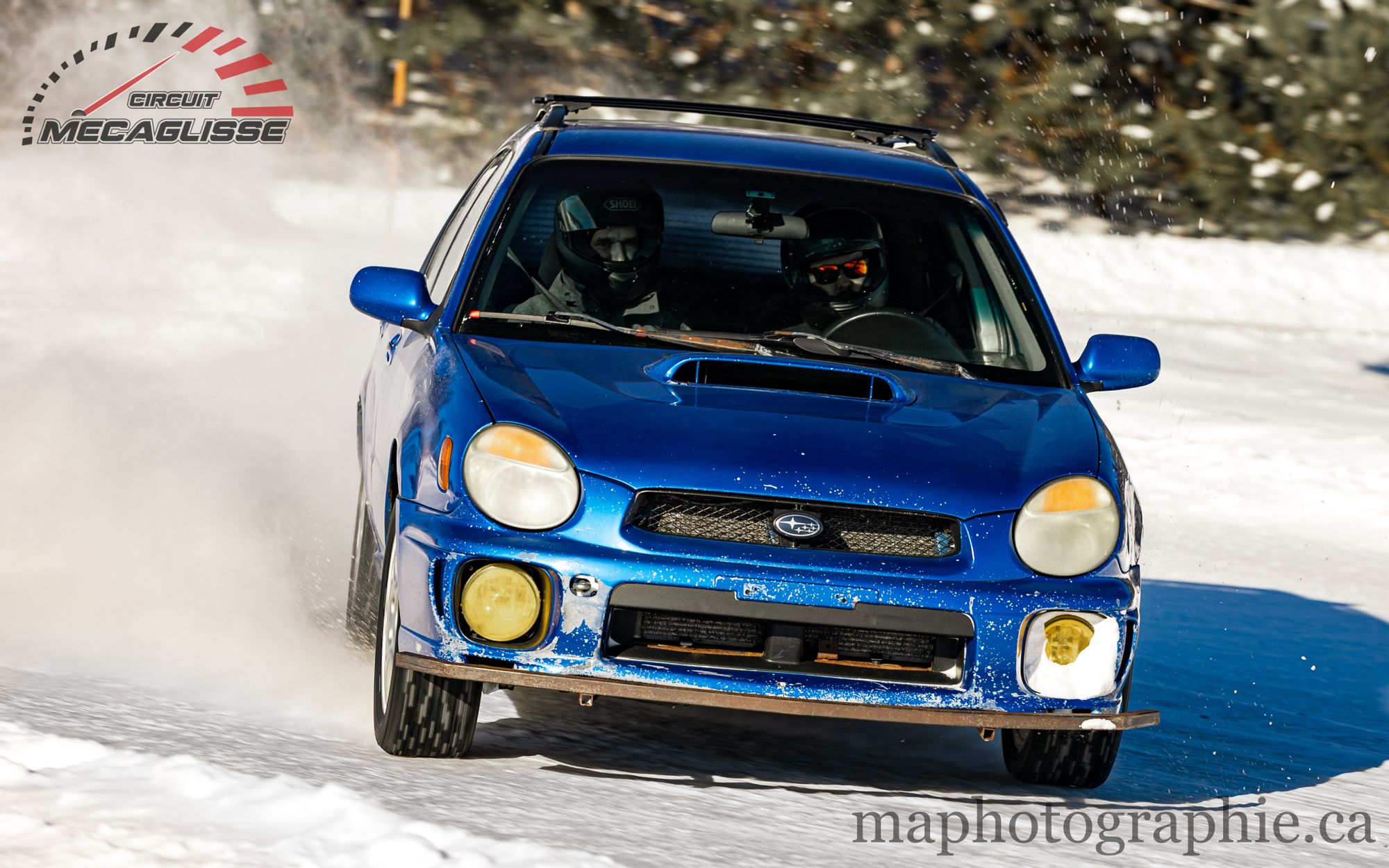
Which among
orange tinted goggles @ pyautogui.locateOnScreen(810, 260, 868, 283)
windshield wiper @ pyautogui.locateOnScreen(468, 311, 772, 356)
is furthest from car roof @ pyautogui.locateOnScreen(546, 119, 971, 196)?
windshield wiper @ pyautogui.locateOnScreen(468, 311, 772, 356)

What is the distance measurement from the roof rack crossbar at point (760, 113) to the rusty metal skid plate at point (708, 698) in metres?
2.28

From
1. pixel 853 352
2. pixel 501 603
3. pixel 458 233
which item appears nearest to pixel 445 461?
pixel 501 603

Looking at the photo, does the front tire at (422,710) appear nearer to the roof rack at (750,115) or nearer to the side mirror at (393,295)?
the side mirror at (393,295)

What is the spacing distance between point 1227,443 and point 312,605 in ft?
24.0

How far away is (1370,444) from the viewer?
12188 millimetres

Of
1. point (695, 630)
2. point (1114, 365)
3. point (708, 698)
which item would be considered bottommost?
point (708, 698)

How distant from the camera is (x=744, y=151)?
545cm

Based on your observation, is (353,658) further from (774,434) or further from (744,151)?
(774,434)

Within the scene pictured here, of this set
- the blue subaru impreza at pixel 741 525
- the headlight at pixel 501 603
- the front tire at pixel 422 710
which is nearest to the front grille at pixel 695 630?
the blue subaru impreza at pixel 741 525

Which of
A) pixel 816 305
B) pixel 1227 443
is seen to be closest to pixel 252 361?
pixel 1227 443

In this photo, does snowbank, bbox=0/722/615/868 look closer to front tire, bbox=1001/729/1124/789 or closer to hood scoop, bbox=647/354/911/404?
hood scoop, bbox=647/354/911/404

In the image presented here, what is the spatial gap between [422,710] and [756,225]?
1806 mm

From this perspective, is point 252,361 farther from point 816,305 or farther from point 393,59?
point 393,59

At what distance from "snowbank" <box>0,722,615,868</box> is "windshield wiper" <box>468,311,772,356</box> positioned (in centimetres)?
138
